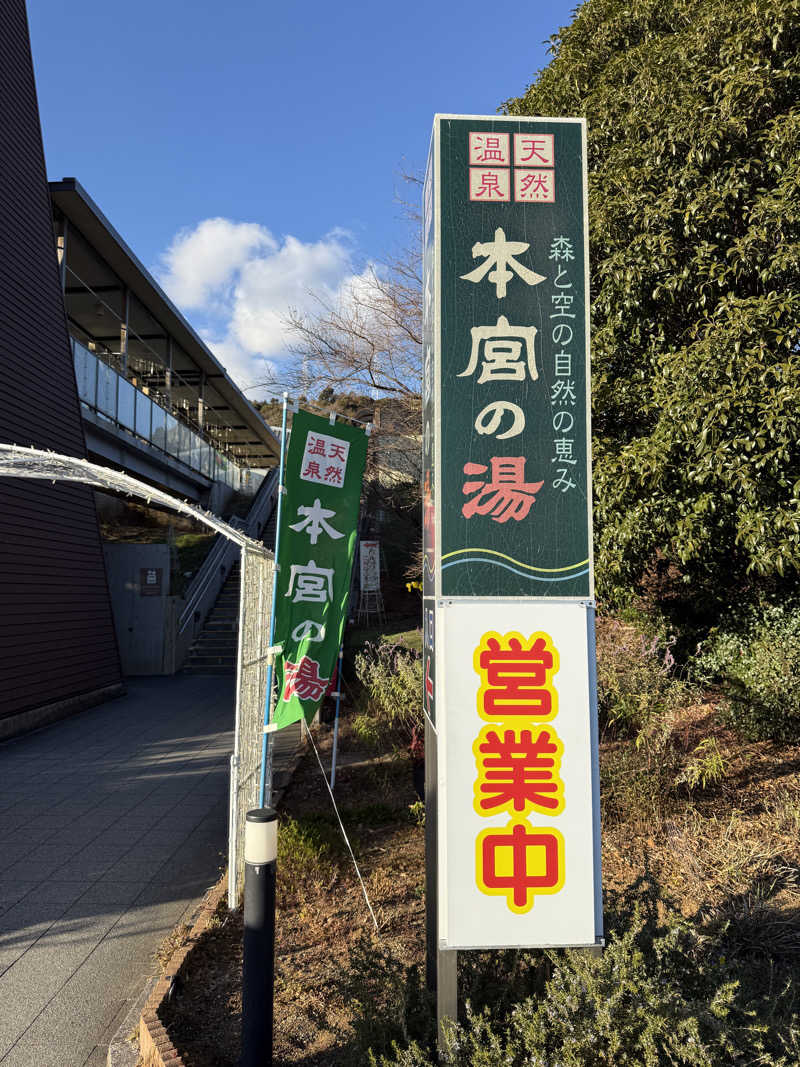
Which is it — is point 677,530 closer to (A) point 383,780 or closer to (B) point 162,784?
(A) point 383,780

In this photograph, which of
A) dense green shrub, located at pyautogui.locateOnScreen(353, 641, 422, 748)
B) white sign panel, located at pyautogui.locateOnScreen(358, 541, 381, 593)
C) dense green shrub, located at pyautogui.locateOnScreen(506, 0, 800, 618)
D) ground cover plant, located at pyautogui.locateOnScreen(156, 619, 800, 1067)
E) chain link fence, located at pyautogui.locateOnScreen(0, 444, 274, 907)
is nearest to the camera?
ground cover plant, located at pyautogui.locateOnScreen(156, 619, 800, 1067)

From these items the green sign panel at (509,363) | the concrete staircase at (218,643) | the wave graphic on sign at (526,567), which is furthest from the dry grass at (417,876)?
the concrete staircase at (218,643)

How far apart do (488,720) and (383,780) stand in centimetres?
411

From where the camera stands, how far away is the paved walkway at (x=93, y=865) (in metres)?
3.20

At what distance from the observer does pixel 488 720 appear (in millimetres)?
2562

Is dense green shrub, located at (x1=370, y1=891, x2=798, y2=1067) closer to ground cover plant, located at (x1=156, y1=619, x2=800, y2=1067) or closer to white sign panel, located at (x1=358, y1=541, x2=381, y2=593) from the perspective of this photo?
ground cover plant, located at (x1=156, y1=619, x2=800, y2=1067)

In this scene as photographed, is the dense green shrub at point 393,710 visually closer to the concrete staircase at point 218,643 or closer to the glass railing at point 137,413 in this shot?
the concrete staircase at point 218,643

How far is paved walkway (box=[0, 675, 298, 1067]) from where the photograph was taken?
320cm

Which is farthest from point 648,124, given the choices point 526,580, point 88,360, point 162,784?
point 88,360

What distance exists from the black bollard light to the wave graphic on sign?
1.32 metres

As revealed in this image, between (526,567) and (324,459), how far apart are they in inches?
117

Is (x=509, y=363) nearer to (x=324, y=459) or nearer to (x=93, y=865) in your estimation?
(x=324, y=459)

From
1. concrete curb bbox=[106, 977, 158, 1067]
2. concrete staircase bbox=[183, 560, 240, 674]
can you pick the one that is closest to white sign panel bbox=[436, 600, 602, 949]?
concrete curb bbox=[106, 977, 158, 1067]

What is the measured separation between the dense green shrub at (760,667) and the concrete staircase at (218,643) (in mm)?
9138
